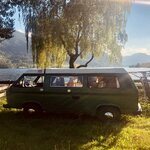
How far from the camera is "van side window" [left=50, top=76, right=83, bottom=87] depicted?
580 inches

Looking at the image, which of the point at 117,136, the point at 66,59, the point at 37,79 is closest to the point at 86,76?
the point at 37,79

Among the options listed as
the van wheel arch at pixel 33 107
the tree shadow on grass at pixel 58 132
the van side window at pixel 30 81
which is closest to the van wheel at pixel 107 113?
the tree shadow on grass at pixel 58 132

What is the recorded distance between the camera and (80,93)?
14.5 metres

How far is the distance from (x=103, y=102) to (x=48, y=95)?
2.40m

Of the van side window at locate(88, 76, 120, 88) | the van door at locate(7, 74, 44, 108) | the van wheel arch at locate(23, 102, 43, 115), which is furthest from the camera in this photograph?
the van wheel arch at locate(23, 102, 43, 115)

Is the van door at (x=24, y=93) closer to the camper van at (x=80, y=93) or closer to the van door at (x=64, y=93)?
the camper van at (x=80, y=93)

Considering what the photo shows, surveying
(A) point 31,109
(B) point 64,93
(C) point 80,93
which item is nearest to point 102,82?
(C) point 80,93

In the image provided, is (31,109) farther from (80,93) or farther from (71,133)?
(71,133)

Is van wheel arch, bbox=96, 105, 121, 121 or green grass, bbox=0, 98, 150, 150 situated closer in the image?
green grass, bbox=0, 98, 150, 150

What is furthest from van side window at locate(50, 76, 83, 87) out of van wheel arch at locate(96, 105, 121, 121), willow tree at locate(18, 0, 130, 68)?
willow tree at locate(18, 0, 130, 68)

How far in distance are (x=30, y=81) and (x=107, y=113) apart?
12.7 feet

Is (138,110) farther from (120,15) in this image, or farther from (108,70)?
(120,15)

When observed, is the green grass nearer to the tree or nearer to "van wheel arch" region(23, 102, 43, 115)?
"van wheel arch" region(23, 102, 43, 115)

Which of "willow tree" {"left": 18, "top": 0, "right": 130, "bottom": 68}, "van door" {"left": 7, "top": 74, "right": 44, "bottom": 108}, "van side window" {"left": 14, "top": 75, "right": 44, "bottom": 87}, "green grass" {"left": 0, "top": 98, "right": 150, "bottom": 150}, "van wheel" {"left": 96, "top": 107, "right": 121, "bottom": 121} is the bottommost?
"green grass" {"left": 0, "top": 98, "right": 150, "bottom": 150}
